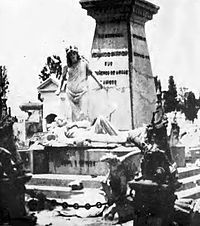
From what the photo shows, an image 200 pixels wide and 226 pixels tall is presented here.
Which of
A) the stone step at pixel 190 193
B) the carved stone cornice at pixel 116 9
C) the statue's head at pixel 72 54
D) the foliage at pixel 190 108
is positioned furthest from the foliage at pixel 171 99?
the stone step at pixel 190 193

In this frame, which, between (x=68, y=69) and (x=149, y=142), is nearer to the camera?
(x=149, y=142)

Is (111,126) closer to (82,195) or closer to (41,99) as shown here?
(82,195)

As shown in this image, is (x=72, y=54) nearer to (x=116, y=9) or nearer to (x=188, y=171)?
(x=116, y=9)

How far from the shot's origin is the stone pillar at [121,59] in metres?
13.6

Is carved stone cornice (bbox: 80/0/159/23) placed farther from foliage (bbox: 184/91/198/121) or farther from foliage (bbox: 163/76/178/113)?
foliage (bbox: 163/76/178/113)

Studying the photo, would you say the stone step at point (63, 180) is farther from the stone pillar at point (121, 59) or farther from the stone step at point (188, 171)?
the stone pillar at point (121, 59)

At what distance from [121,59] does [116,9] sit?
4.13 ft

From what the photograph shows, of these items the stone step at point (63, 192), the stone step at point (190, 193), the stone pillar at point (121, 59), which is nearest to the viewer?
the stone step at point (190, 193)

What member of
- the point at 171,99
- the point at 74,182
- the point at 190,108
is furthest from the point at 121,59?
the point at 171,99

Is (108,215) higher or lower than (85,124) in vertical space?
lower

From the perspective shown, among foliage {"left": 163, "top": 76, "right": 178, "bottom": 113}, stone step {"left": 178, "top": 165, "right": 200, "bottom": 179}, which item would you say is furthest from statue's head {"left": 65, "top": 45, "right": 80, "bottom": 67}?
foliage {"left": 163, "top": 76, "right": 178, "bottom": 113}

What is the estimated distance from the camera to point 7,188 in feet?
27.4

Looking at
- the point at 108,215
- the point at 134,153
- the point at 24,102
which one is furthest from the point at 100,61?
the point at 24,102

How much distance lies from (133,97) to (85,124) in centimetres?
145
